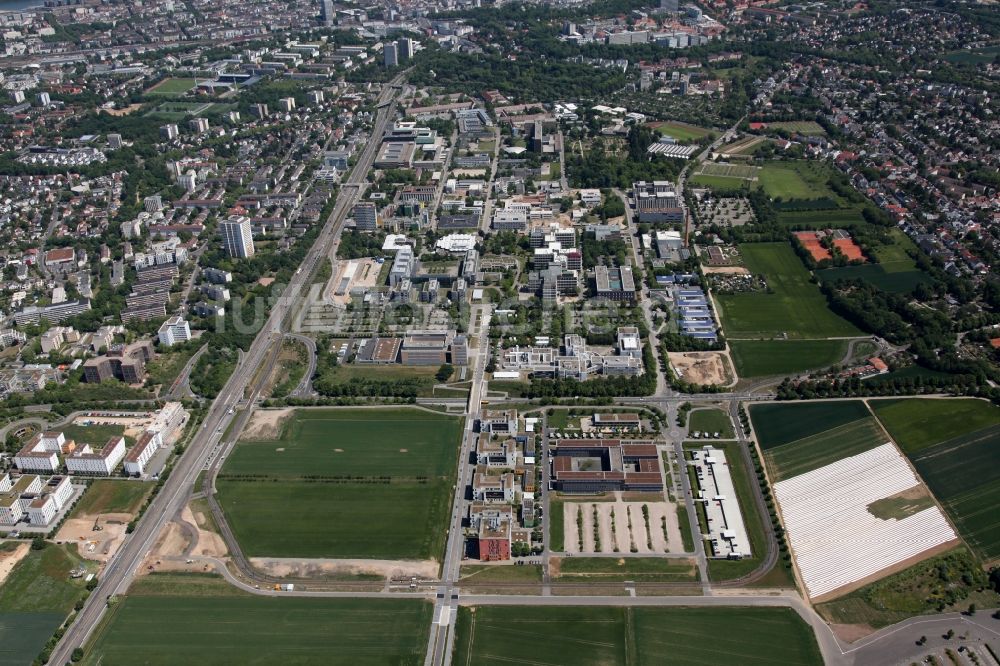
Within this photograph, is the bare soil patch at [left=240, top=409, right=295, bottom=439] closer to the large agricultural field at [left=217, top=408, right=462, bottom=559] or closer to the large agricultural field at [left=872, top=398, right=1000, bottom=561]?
the large agricultural field at [left=217, top=408, right=462, bottom=559]

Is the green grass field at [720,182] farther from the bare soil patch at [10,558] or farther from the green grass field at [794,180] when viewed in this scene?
the bare soil patch at [10,558]

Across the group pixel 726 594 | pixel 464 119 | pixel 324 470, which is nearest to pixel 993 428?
pixel 726 594

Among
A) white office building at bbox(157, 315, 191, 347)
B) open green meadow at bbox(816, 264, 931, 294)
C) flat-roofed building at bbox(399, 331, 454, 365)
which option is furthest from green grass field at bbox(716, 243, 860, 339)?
white office building at bbox(157, 315, 191, 347)

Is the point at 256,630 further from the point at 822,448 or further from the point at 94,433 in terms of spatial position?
the point at 822,448

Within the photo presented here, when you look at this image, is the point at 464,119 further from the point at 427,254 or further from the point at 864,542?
the point at 864,542

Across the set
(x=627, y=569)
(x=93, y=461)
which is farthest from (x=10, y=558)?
(x=627, y=569)

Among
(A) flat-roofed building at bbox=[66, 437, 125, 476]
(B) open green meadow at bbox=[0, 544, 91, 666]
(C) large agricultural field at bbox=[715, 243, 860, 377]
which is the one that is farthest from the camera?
(C) large agricultural field at bbox=[715, 243, 860, 377]
